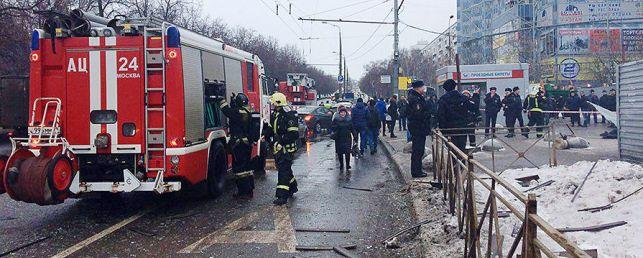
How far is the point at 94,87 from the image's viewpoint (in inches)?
302

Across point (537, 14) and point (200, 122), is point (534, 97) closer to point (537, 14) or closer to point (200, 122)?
point (200, 122)

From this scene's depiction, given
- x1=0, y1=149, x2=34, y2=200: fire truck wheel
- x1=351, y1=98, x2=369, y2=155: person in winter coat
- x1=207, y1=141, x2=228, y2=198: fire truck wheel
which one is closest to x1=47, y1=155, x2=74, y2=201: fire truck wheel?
x1=0, y1=149, x2=34, y2=200: fire truck wheel

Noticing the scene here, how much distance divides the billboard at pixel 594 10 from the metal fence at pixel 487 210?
5157cm

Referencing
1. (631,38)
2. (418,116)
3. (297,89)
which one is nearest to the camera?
(418,116)

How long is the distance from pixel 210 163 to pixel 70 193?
2.16m

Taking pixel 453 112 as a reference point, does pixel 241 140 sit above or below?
below

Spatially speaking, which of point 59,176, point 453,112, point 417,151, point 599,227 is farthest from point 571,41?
point 59,176

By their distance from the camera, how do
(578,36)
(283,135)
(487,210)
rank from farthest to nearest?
(578,36), (283,135), (487,210)

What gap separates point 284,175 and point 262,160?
12.4 ft

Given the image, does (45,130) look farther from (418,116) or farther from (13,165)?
(418,116)

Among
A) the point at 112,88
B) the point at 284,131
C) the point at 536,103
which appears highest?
the point at 112,88

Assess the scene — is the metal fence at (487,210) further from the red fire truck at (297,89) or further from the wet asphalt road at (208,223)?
the red fire truck at (297,89)

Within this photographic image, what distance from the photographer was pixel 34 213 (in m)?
8.16

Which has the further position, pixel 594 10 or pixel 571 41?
pixel 571 41
